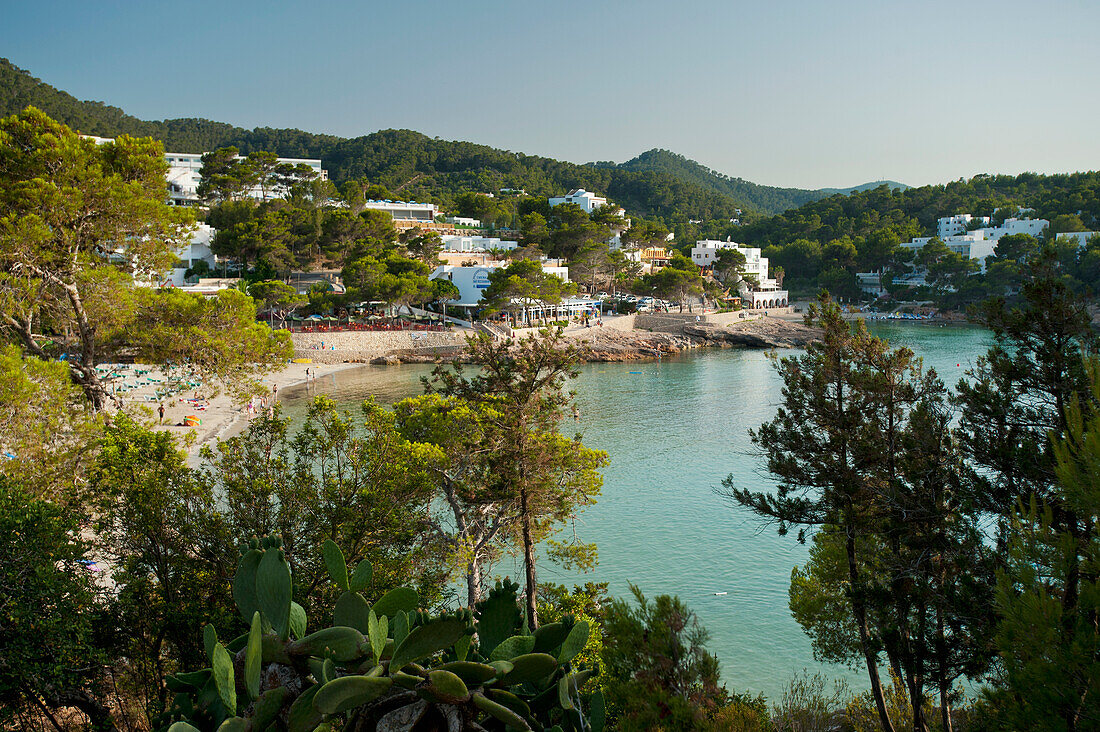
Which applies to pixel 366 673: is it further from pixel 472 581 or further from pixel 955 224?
pixel 955 224

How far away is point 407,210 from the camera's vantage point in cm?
6700

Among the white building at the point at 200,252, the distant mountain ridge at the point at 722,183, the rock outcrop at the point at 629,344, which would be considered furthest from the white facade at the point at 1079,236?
the distant mountain ridge at the point at 722,183

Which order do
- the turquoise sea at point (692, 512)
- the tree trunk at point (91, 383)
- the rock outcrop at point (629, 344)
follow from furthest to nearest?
the rock outcrop at point (629, 344) < the turquoise sea at point (692, 512) < the tree trunk at point (91, 383)

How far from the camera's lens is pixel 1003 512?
5441 mm

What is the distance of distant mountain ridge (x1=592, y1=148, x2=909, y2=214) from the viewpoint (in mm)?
174413

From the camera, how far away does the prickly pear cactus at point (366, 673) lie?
97.7 inches

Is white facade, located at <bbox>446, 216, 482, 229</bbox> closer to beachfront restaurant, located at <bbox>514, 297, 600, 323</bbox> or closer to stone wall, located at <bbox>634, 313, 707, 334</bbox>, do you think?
beachfront restaurant, located at <bbox>514, 297, 600, 323</bbox>

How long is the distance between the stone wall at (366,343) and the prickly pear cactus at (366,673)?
34.4 metres

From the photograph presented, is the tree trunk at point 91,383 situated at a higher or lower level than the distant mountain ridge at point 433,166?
lower

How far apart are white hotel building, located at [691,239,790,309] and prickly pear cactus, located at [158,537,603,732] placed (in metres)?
65.0

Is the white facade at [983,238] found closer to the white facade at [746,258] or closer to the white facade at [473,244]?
the white facade at [746,258]

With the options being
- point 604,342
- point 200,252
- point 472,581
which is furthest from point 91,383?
point 200,252

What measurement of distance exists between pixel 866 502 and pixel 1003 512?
4.42 feet

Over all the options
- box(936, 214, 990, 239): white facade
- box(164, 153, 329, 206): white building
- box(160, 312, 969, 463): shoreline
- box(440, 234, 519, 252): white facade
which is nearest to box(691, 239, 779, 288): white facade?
box(160, 312, 969, 463): shoreline
